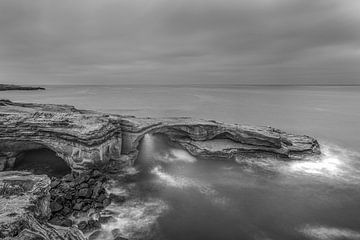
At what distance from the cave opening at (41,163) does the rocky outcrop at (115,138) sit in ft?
4.90

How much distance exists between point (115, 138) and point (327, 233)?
1011 inches

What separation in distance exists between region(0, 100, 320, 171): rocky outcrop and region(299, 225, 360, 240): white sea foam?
52.6 feet

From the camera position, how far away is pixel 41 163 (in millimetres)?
31188

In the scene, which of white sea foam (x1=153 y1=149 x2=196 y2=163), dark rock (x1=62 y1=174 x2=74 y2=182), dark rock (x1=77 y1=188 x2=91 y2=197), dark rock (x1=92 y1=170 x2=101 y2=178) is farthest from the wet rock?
white sea foam (x1=153 y1=149 x2=196 y2=163)

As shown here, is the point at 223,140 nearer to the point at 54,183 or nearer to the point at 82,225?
the point at 54,183

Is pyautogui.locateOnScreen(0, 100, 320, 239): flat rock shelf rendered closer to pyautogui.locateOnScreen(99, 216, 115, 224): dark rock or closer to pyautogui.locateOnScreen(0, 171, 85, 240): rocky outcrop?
pyautogui.locateOnScreen(0, 171, 85, 240): rocky outcrop

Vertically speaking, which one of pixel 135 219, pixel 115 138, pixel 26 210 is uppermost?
pixel 115 138

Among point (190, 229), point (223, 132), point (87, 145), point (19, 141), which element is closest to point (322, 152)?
point (223, 132)

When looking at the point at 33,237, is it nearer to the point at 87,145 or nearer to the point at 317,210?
the point at 87,145

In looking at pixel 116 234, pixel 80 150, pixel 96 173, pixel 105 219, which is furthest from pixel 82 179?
pixel 116 234

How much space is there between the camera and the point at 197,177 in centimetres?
3030

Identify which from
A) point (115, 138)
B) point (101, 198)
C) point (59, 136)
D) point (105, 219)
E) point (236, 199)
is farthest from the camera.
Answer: point (115, 138)

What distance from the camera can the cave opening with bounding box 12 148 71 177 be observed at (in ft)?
96.1

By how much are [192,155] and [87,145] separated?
638 inches
